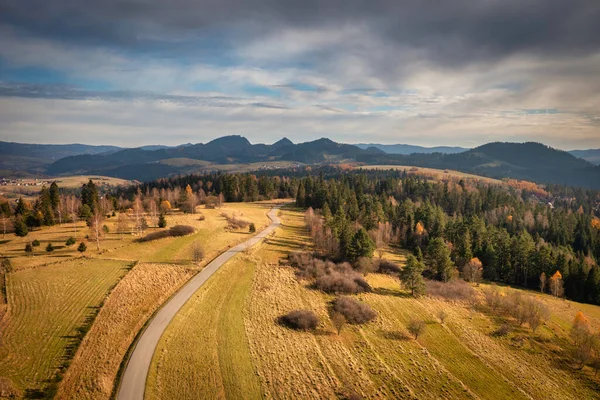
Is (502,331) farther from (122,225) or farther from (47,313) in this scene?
(122,225)

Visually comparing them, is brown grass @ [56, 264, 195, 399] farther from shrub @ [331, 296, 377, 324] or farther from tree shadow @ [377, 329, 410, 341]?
tree shadow @ [377, 329, 410, 341]

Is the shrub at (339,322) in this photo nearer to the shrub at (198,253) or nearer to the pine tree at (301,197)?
the shrub at (198,253)

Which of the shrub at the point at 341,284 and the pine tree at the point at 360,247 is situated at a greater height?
the pine tree at the point at 360,247

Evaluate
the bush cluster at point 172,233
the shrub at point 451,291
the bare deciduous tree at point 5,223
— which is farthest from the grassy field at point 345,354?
the bare deciduous tree at point 5,223

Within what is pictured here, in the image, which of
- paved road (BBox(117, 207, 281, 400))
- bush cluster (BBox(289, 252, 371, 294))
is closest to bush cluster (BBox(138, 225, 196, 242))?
paved road (BBox(117, 207, 281, 400))

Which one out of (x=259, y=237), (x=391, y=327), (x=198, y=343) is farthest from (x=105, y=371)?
(x=259, y=237)
